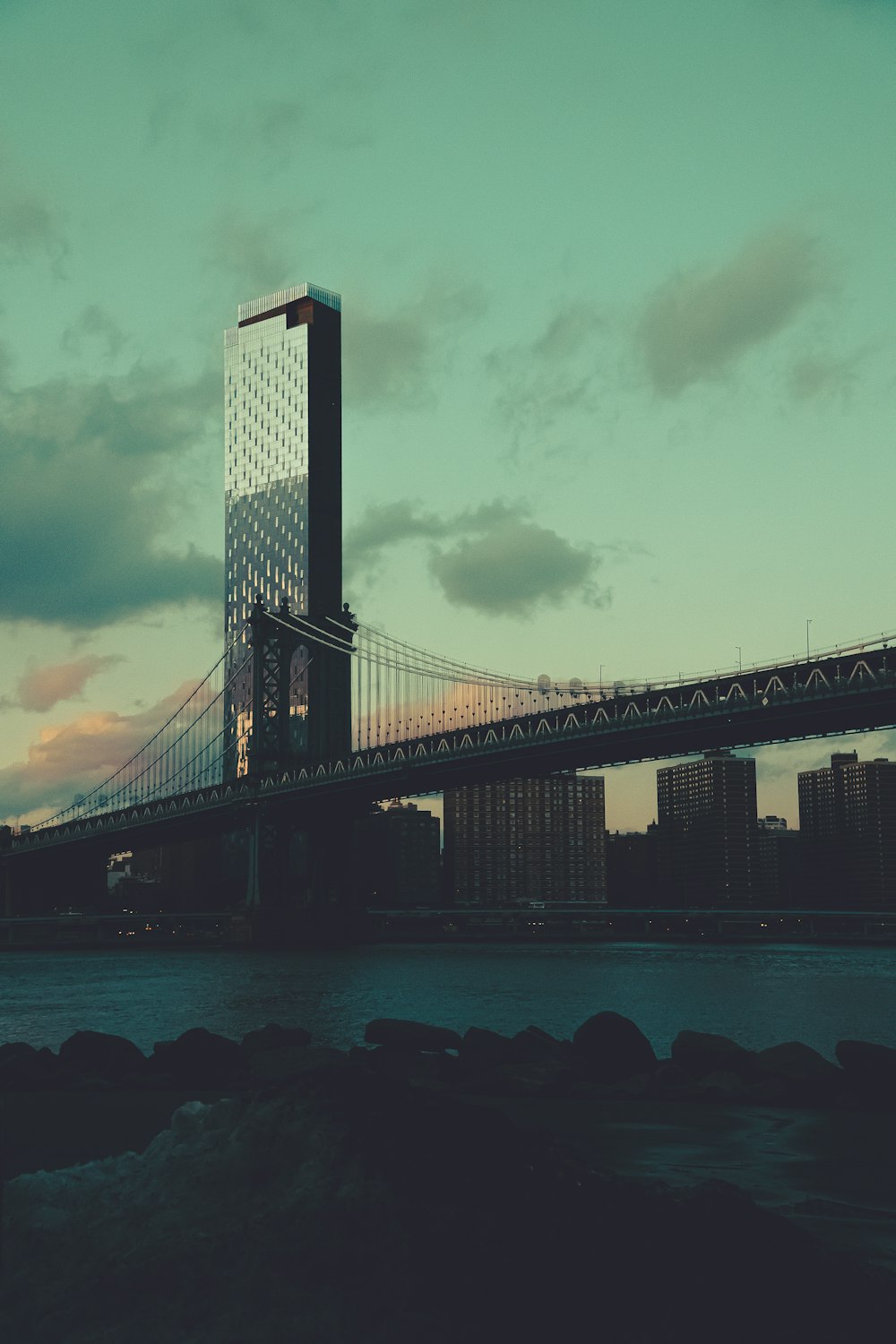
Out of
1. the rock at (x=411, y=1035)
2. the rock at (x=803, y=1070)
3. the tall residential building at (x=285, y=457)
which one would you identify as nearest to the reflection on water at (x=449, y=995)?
the rock at (x=411, y=1035)

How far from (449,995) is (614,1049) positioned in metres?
28.5

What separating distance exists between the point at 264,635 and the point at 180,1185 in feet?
331

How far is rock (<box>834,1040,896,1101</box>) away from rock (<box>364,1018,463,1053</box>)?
290 inches

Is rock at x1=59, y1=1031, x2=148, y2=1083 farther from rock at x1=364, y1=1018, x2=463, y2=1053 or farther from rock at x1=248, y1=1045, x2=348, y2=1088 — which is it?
rock at x1=364, y1=1018, x2=463, y2=1053

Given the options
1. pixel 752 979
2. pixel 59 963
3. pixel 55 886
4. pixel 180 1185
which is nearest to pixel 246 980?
pixel 752 979

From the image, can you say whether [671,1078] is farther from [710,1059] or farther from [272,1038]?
[272,1038]

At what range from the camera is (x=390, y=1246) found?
667cm

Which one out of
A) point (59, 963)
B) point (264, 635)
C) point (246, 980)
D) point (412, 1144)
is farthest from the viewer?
point (264, 635)

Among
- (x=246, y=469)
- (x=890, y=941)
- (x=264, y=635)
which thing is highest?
(x=246, y=469)

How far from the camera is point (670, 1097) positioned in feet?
54.7

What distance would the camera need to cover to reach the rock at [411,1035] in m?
22.9

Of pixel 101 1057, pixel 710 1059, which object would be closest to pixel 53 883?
pixel 101 1057

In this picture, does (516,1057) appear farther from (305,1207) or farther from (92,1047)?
(305,1207)

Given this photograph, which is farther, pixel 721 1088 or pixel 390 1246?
pixel 721 1088
